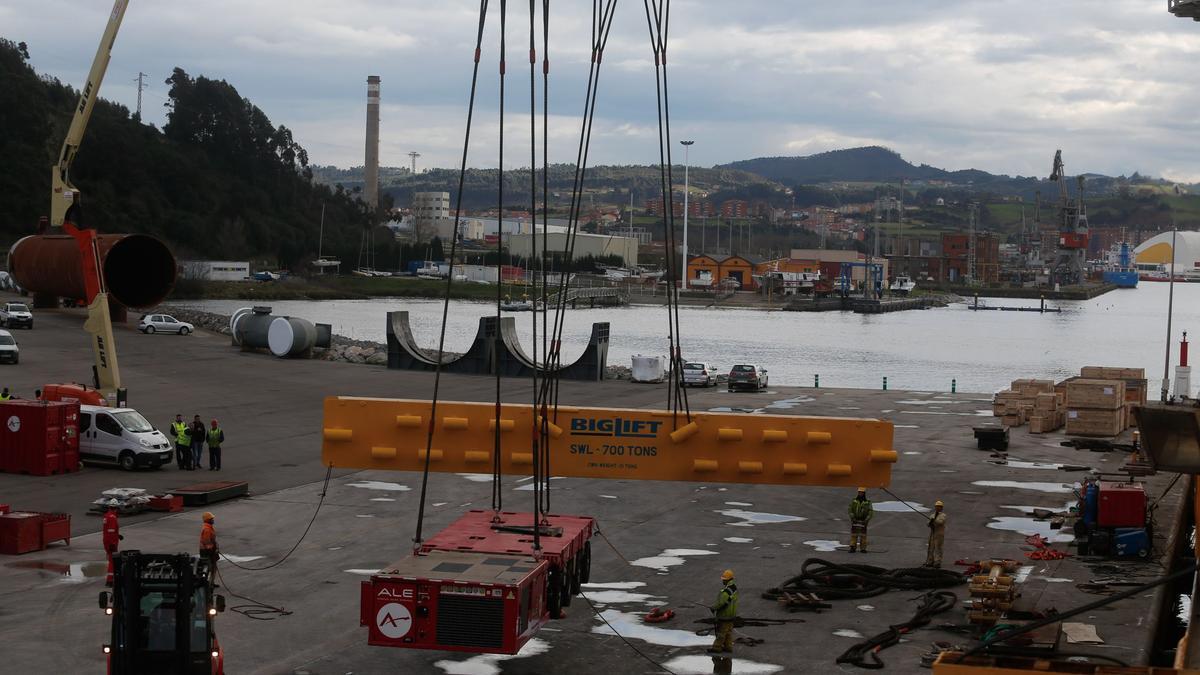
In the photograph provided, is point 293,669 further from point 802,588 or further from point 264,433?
point 264,433

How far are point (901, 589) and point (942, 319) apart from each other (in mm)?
152231

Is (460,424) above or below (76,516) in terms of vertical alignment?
above

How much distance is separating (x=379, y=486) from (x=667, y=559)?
29.6 ft

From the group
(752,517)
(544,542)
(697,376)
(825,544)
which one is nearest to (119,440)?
(752,517)

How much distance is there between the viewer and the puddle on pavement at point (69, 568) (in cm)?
1892

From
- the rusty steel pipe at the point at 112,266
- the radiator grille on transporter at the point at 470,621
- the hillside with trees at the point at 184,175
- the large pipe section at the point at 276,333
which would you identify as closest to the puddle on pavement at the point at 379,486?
the radiator grille on transporter at the point at 470,621

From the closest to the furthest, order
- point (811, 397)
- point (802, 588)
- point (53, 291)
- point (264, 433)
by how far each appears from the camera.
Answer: point (802, 588)
point (264, 433)
point (811, 397)
point (53, 291)

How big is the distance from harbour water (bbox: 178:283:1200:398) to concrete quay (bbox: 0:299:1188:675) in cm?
3934

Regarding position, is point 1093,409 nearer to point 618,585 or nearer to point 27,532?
point 618,585

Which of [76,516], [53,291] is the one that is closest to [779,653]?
[76,516]

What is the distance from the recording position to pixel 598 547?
889 inches

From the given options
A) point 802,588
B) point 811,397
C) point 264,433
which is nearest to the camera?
point 802,588

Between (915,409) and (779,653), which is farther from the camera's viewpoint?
(915,409)

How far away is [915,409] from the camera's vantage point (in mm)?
47375
